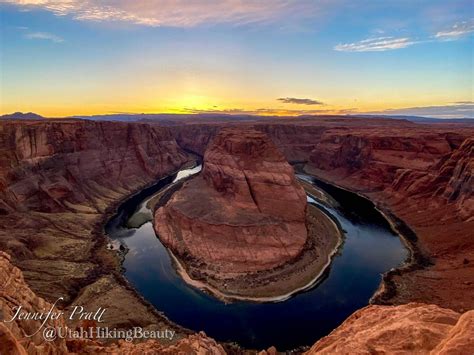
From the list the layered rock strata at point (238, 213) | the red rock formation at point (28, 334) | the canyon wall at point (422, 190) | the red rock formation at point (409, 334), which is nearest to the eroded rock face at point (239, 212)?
the layered rock strata at point (238, 213)

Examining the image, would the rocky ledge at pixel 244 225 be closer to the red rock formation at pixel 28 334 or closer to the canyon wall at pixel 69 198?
the canyon wall at pixel 69 198

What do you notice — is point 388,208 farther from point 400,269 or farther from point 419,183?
point 400,269

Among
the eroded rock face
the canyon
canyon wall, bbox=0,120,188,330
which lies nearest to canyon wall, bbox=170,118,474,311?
the canyon

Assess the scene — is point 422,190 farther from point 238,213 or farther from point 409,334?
point 409,334

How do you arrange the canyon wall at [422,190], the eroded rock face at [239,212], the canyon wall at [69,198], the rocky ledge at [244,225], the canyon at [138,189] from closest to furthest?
1. the canyon at [138,189]
2. the canyon wall at [69,198]
3. the canyon wall at [422,190]
4. the rocky ledge at [244,225]
5. the eroded rock face at [239,212]

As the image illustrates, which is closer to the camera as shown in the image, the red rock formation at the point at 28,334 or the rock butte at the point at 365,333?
the red rock formation at the point at 28,334

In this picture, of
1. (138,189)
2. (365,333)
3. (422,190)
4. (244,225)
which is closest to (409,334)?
(365,333)

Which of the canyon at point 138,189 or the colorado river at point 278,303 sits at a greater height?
the canyon at point 138,189
